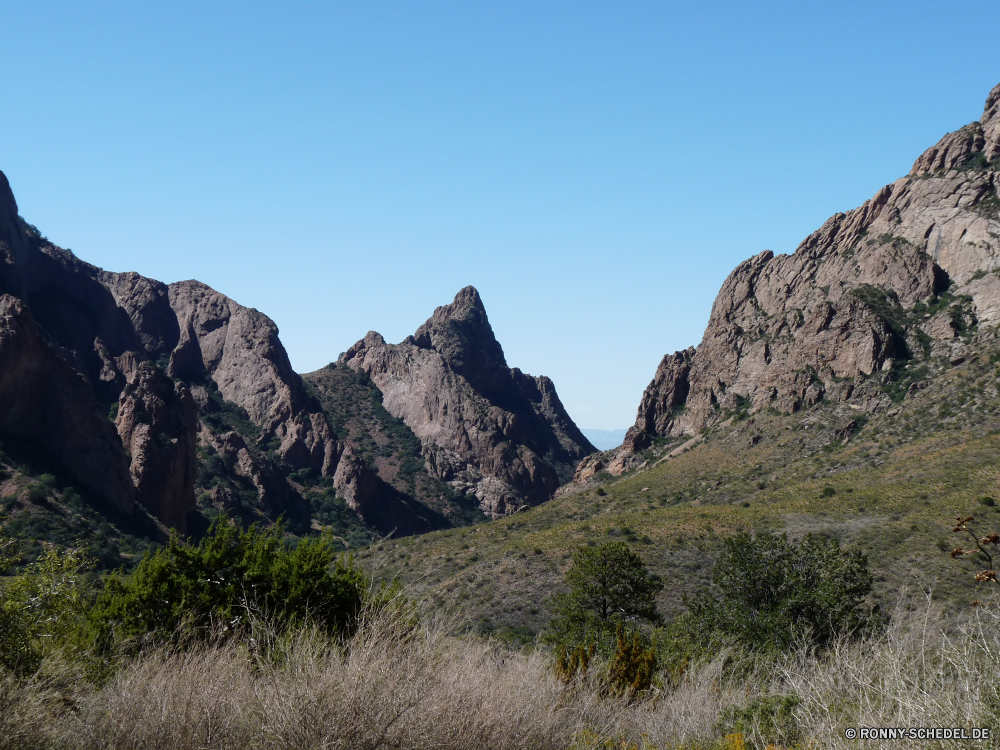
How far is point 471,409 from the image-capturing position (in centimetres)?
14688

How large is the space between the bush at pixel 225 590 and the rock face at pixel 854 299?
73209 millimetres

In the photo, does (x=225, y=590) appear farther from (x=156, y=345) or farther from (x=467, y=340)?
(x=467, y=340)

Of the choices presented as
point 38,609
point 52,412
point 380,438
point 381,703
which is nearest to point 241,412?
point 380,438

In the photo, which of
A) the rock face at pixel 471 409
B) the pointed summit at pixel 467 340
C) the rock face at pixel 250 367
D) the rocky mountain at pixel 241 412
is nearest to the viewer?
the rocky mountain at pixel 241 412

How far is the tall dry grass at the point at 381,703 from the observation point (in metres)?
7.54

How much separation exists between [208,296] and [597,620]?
134 meters

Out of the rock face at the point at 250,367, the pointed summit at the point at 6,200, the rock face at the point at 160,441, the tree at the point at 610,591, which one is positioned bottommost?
the tree at the point at 610,591

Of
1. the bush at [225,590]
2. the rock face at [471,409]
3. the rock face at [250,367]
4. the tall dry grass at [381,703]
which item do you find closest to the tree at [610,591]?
the bush at [225,590]

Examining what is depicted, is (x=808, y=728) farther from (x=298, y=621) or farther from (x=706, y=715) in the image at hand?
(x=298, y=621)

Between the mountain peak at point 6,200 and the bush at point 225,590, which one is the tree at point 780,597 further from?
the mountain peak at point 6,200

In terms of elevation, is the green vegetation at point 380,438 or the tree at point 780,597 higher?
the green vegetation at point 380,438

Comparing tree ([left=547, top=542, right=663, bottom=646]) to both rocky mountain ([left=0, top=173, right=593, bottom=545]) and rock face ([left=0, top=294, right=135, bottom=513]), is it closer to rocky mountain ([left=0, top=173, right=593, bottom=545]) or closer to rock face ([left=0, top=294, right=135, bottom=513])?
rocky mountain ([left=0, top=173, right=593, bottom=545])

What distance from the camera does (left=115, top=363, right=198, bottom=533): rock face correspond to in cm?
7912

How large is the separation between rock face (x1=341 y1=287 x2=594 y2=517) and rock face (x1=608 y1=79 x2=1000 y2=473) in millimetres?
38786
